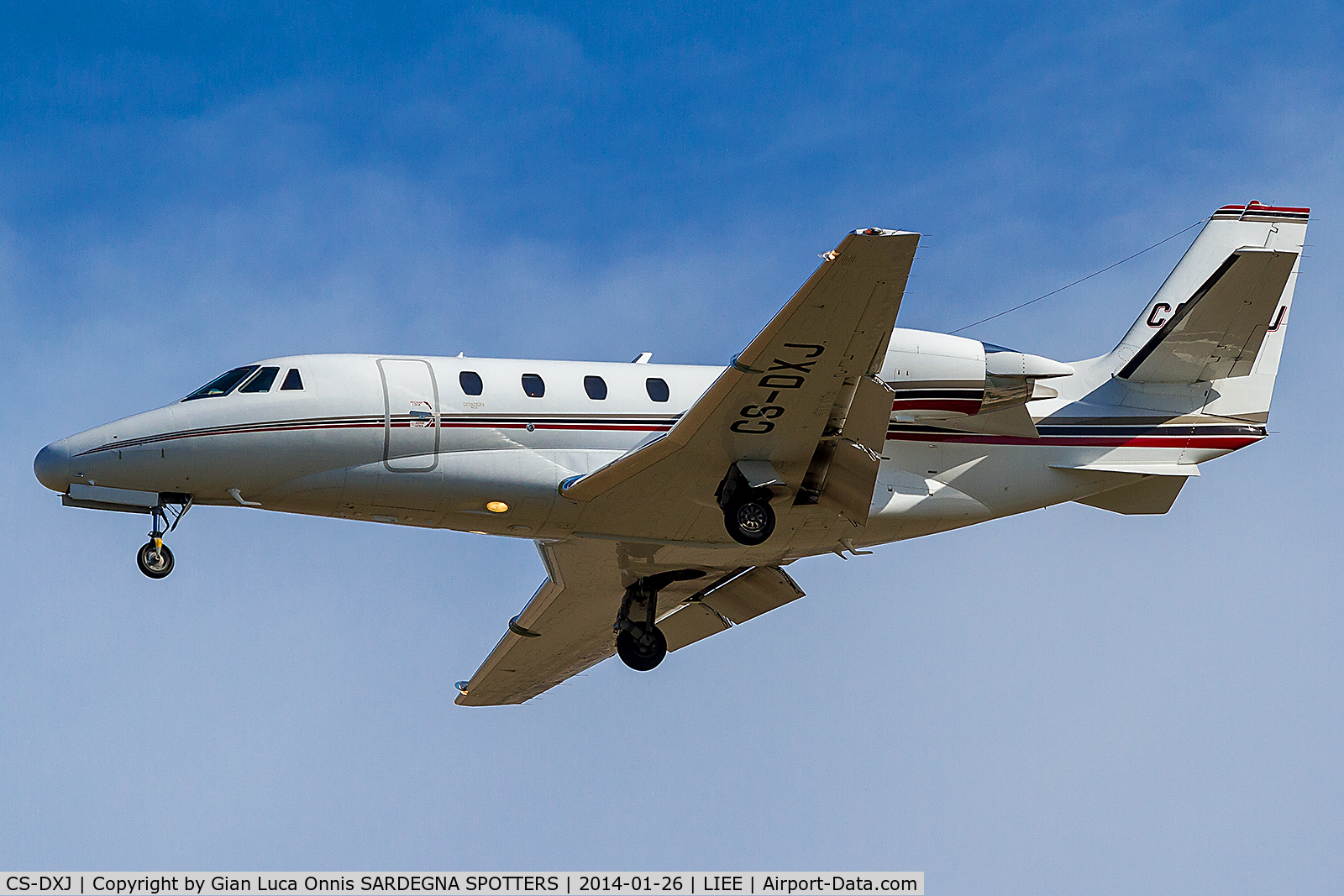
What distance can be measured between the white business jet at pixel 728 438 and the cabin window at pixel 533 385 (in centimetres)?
3

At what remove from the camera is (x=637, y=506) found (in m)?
19.3

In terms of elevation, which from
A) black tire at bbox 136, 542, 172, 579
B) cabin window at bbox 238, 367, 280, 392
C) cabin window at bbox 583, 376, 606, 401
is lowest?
black tire at bbox 136, 542, 172, 579

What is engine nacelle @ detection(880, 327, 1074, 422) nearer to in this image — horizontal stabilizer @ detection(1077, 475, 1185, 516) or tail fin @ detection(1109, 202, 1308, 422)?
tail fin @ detection(1109, 202, 1308, 422)

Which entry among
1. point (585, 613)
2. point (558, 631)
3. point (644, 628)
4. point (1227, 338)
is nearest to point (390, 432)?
point (644, 628)

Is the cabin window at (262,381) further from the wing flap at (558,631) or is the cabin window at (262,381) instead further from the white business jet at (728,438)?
the wing flap at (558,631)

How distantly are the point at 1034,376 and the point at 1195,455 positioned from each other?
362 cm

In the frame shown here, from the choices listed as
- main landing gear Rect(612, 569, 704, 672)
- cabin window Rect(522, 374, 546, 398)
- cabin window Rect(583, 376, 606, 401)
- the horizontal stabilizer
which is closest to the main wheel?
main landing gear Rect(612, 569, 704, 672)

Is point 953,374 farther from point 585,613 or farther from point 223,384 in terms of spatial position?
point 223,384

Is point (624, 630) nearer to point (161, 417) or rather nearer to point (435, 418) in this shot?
point (435, 418)

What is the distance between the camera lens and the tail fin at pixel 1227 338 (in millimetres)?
20938

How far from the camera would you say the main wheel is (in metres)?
22.0

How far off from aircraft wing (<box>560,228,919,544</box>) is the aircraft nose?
581 cm

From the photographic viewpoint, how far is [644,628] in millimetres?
22094

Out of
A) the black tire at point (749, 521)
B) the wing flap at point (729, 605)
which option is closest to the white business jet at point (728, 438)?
the black tire at point (749, 521)
